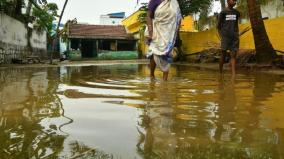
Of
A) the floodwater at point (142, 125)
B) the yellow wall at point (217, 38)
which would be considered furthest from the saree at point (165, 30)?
the yellow wall at point (217, 38)

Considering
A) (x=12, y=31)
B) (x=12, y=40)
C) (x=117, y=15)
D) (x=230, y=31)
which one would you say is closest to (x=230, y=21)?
(x=230, y=31)

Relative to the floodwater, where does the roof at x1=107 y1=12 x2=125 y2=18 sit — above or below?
above

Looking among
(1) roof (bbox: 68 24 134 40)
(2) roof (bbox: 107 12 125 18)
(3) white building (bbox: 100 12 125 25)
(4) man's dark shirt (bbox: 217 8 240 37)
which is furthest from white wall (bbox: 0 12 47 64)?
(2) roof (bbox: 107 12 125 18)

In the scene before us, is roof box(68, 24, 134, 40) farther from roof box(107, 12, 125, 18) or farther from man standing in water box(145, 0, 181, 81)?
man standing in water box(145, 0, 181, 81)

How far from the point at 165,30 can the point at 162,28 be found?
0.17 ft

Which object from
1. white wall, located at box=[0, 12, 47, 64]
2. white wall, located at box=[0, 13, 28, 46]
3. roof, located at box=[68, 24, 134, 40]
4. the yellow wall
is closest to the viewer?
the yellow wall

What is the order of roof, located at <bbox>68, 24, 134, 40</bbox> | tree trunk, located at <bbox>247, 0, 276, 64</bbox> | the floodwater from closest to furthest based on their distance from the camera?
1. the floodwater
2. tree trunk, located at <bbox>247, 0, 276, 64</bbox>
3. roof, located at <bbox>68, 24, 134, 40</bbox>

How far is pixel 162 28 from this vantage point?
6.14 m

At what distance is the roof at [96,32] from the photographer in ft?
112

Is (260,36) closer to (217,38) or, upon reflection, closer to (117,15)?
(217,38)

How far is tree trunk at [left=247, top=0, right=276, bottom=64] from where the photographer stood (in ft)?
33.2

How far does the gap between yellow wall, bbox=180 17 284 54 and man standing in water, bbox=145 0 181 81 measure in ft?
23.2

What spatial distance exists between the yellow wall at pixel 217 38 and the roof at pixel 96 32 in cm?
1294

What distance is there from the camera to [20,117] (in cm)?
314
